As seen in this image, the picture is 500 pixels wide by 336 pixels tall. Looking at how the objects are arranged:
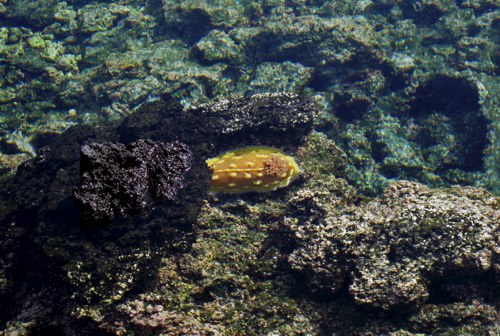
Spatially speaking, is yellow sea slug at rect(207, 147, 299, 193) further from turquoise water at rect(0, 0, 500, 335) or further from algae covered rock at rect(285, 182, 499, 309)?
algae covered rock at rect(285, 182, 499, 309)

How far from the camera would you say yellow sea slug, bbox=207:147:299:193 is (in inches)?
235

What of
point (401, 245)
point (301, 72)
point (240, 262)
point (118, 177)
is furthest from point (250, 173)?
point (301, 72)

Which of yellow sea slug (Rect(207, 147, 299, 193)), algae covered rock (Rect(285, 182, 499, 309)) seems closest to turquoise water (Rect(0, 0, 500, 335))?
algae covered rock (Rect(285, 182, 499, 309))

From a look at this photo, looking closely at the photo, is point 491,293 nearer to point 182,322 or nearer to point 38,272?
point 182,322

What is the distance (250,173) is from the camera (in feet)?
19.5

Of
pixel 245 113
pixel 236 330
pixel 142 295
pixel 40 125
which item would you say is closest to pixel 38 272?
pixel 142 295

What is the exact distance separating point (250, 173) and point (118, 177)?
236 cm

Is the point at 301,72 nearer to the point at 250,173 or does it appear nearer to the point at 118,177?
the point at 250,173

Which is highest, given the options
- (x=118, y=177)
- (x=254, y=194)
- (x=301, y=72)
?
(x=118, y=177)

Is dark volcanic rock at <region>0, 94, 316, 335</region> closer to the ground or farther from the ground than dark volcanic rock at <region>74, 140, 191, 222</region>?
closer to the ground

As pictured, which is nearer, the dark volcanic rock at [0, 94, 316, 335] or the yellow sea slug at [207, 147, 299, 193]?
the dark volcanic rock at [0, 94, 316, 335]

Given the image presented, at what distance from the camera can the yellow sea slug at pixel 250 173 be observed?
5969mm

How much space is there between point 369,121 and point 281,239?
5207 millimetres

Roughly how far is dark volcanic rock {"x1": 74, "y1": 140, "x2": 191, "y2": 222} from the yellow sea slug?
1447mm
